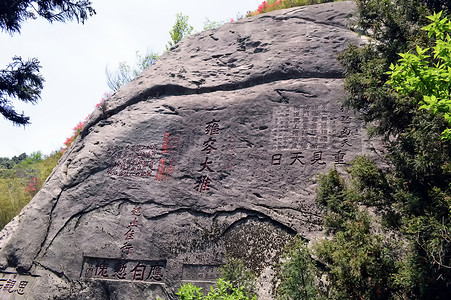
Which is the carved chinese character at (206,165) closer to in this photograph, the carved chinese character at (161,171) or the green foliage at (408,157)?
the carved chinese character at (161,171)

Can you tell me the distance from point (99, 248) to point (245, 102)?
10.1 feet

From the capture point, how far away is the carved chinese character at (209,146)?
580 centimetres

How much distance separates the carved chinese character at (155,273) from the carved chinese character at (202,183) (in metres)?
1.20

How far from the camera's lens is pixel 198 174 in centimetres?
562

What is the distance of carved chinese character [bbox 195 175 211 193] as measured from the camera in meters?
5.46

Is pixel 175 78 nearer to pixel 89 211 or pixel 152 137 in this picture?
pixel 152 137

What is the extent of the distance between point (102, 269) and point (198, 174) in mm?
1861

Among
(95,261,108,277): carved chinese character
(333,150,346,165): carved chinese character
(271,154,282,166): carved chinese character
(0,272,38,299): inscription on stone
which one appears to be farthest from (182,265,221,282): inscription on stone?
(0,272,38,299): inscription on stone

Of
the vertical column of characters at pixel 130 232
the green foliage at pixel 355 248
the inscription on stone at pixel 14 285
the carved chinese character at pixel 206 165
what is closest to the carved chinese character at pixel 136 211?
the vertical column of characters at pixel 130 232

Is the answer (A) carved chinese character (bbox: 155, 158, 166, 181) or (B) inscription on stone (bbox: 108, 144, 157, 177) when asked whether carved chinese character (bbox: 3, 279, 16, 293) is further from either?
(A) carved chinese character (bbox: 155, 158, 166, 181)

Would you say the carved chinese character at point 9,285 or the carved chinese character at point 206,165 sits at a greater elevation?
the carved chinese character at point 206,165

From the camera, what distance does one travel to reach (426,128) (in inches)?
129

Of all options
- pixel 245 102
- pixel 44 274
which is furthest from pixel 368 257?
pixel 44 274

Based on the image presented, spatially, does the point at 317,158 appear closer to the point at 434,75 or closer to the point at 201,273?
the point at 201,273
